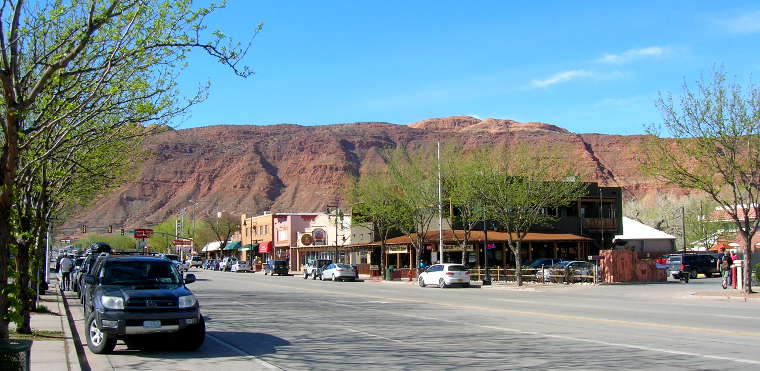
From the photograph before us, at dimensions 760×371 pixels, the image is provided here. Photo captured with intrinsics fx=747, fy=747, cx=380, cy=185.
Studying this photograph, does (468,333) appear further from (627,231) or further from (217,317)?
(627,231)

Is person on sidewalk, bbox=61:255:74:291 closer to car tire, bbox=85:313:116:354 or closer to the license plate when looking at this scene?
car tire, bbox=85:313:116:354

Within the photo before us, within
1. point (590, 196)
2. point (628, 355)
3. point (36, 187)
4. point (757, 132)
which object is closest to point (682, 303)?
point (757, 132)

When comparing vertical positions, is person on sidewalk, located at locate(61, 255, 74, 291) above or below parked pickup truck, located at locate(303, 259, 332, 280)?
above

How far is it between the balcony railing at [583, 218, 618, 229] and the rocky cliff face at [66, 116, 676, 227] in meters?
90.1

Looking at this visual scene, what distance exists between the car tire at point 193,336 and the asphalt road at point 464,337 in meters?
0.34

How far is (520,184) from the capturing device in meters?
42.6

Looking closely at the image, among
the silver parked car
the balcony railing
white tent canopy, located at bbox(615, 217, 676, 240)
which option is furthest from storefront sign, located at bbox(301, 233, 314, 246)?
white tent canopy, located at bbox(615, 217, 676, 240)

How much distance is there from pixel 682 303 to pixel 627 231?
44.3 metres

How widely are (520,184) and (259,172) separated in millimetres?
138728

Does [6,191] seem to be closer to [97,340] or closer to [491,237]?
[97,340]

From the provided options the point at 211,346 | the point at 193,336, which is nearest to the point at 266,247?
the point at 211,346

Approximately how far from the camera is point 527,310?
23516mm

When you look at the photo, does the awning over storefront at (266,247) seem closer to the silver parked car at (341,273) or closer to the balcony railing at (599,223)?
the silver parked car at (341,273)

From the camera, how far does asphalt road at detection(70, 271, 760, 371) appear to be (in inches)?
476
